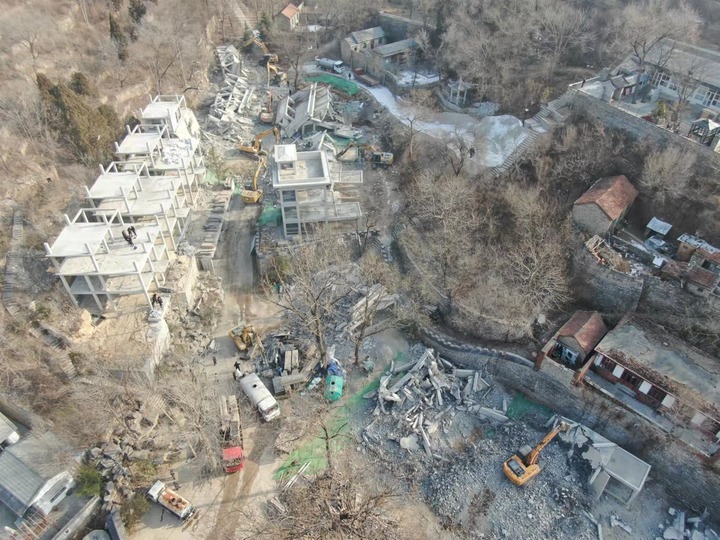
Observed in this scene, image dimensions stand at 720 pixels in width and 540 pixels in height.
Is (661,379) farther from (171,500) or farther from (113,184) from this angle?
(113,184)

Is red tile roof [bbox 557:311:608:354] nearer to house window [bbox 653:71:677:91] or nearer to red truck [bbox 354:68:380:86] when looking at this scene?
house window [bbox 653:71:677:91]

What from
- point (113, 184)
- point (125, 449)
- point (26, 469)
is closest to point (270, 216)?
point (113, 184)

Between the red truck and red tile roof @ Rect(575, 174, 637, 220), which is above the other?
red tile roof @ Rect(575, 174, 637, 220)

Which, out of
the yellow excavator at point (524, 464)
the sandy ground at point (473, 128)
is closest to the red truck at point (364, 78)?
the sandy ground at point (473, 128)

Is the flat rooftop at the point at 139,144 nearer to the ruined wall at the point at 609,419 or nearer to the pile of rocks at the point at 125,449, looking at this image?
the pile of rocks at the point at 125,449

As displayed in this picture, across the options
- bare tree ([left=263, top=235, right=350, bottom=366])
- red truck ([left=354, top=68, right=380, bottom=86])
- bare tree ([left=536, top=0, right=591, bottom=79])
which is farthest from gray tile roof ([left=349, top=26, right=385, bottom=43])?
bare tree ([left=263, top=235, right=350, bottom=366])

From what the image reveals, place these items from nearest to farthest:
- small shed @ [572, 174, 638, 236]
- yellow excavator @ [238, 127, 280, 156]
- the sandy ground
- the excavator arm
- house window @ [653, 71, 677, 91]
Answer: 1. the excavator arm
2. small shed @ [572, 174, 638, 236]
3. house window @ [653, 71, 677, 91]
4. the sandy ground
5. yellow excavator @ [238, 127, 280, 156]
